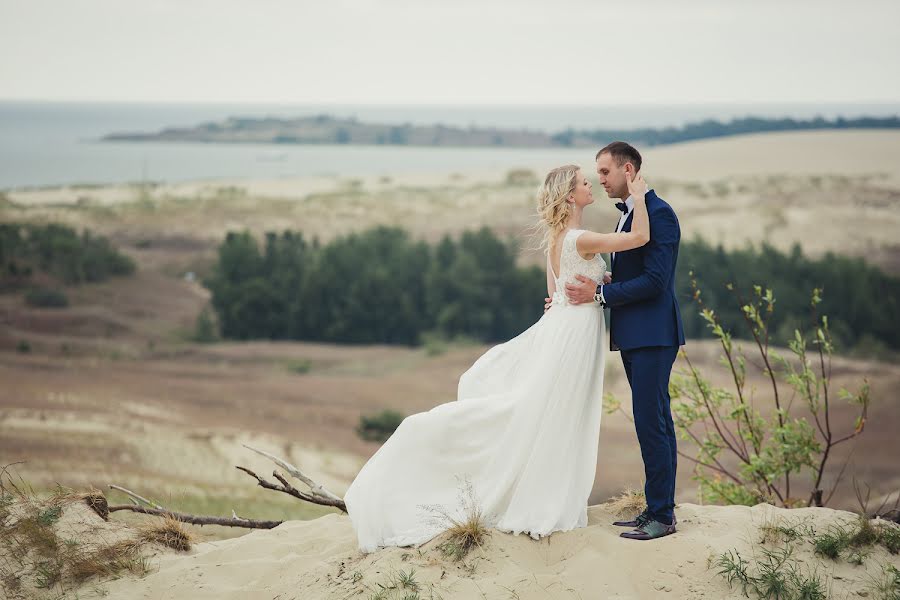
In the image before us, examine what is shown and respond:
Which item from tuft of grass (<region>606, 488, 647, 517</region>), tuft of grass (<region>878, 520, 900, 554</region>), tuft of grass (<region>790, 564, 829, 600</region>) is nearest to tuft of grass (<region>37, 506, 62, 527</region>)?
tuft of grass (<region>606, 488, 647, 517</region>)

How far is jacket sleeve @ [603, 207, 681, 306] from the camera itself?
208 inches

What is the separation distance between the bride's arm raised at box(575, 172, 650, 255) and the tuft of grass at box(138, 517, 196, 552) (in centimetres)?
362

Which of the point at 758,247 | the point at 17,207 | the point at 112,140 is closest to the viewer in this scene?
the point at 758,247

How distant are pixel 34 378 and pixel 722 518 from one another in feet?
101

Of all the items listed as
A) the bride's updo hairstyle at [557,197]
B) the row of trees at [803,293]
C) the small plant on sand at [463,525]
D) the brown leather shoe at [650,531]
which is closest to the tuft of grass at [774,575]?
the brown leather shoe at [650,531]

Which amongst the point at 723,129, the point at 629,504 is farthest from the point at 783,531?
the point at 723,129

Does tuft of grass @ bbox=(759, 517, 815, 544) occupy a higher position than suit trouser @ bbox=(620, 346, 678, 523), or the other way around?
suit trouser @ bbox=(620, 346, 678, 523)

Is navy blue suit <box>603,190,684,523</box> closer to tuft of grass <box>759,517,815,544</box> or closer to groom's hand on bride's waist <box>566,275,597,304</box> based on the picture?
groom's hand on bride's waist <box>566,275,597,304</box>

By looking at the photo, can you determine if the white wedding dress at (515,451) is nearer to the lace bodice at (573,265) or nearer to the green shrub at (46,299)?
the lace bodice at (573,265)

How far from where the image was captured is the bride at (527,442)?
17.9 feet

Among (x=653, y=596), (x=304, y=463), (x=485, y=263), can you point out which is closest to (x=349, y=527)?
(x=653, y=596)

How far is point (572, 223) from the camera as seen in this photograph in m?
5.63

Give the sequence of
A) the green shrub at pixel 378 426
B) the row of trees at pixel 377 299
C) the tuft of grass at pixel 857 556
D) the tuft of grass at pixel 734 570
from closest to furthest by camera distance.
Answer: the tuft of grass at pixel 734 570, the tuft of grass at pixel 857 556, the green shrub at pixel 378 426, the row of trees at pixel 377 299

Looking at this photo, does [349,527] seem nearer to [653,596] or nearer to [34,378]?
[653,596]
